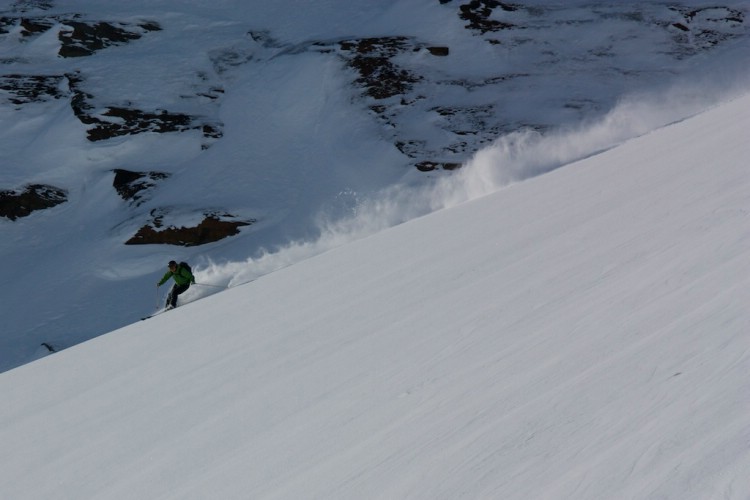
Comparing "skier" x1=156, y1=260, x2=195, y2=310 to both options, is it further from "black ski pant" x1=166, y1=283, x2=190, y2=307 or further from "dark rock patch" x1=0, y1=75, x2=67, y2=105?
"dark rock patch" x1=0, y1=75, x2=67, y2=105

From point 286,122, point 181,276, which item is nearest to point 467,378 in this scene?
point 181,276

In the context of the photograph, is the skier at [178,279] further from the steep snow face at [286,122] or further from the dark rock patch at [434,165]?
the dark rock patch at [434,165]

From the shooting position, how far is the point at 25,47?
40250 mm

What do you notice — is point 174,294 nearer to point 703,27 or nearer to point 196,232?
point 196,232

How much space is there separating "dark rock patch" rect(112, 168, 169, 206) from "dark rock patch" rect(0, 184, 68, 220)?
2.44m

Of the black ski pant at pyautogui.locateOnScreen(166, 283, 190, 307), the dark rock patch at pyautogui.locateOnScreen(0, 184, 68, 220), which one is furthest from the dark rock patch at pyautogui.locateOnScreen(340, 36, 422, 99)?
the black ski pant at pyautogui.locateOnScreen(166, 283, 190, 307)

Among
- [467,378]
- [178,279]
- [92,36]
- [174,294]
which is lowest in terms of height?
[174,294]

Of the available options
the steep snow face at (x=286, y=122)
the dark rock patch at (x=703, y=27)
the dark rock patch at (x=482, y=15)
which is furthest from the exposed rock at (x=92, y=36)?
the dark rock patch at (x=703, y=27)

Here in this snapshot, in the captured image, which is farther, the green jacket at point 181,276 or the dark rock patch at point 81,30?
the dark rock patch at point 81,30

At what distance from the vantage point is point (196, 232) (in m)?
28.3

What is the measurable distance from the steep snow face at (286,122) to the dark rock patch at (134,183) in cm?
10

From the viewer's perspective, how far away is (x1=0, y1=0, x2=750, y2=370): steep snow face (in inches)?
1035

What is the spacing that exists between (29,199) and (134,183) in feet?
14.6

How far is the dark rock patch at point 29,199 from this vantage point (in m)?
30.8
